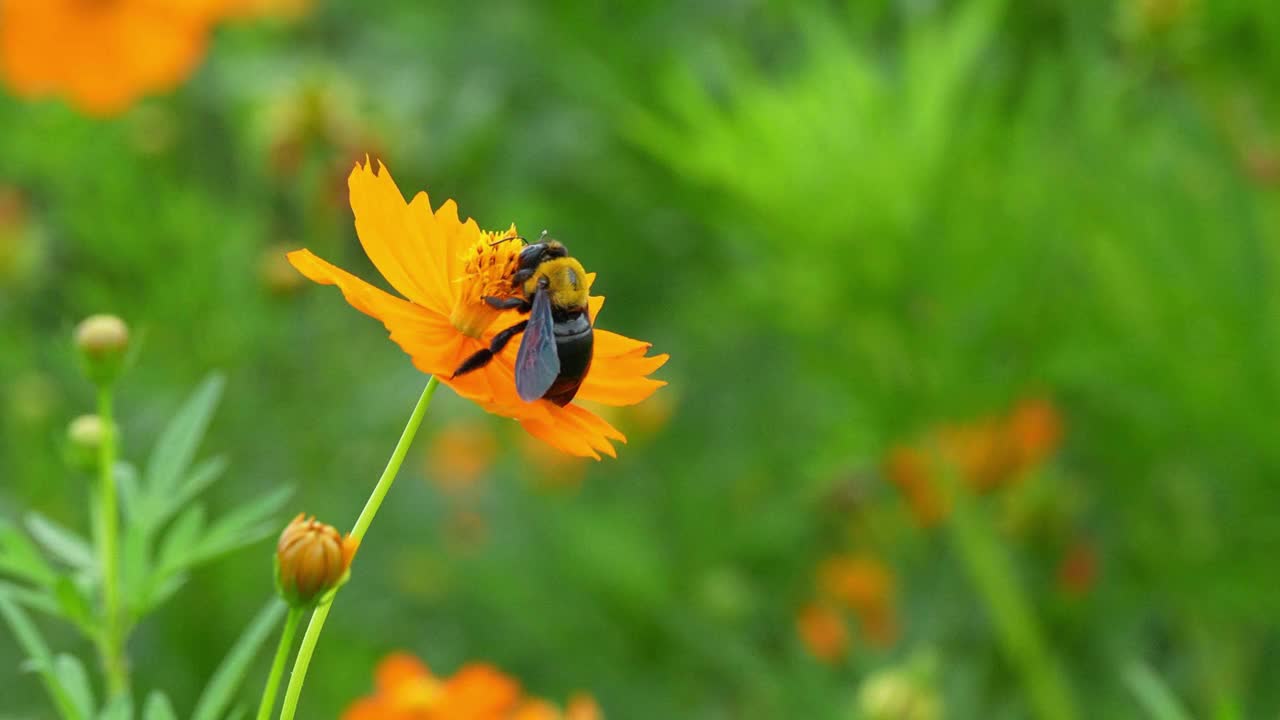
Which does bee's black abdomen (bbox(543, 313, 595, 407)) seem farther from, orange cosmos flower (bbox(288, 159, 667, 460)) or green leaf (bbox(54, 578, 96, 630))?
green leaf (bbox(54, 578, 96, 630))

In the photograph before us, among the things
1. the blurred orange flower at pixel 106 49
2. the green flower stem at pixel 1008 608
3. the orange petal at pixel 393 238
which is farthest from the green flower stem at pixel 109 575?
the blurred orange flower at pixel 106 49

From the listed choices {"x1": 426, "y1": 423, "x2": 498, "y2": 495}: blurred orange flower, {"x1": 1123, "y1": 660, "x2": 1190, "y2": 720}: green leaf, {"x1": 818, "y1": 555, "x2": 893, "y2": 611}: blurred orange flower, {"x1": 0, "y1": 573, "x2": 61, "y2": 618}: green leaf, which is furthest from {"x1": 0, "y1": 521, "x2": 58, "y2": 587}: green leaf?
{"x1": 426, "y1": 423, "x2": 498, "y2": 495}: blurred orange flower

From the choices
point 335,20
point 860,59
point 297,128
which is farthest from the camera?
point 335,20

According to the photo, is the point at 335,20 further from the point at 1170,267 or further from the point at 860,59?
the point at 1170,267

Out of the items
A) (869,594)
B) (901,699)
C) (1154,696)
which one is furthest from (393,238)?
(869,594)

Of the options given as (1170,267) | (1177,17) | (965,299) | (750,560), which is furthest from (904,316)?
(750,560)

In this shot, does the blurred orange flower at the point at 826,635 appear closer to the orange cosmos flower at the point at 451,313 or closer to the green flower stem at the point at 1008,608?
the green flower stem at the point at 1008,608

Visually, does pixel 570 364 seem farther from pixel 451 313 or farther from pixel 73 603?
pixel 73 603
